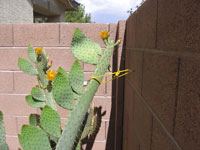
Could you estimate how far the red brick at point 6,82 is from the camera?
1.77m

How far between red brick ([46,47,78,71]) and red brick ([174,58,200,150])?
134cm

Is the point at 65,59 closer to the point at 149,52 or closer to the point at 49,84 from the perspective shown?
the point at 49,84

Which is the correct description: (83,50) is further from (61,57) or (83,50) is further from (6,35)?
(6,35)

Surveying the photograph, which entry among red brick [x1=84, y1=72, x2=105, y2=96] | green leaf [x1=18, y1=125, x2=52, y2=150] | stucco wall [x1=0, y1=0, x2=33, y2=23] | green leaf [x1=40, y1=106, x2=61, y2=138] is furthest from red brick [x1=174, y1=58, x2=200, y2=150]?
stucco wall [x1=0, y1=0, x2=33, y2=23]

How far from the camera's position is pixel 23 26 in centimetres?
169

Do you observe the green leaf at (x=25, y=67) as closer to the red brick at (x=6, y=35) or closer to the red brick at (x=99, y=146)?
the red brick at (x=6, y=35)

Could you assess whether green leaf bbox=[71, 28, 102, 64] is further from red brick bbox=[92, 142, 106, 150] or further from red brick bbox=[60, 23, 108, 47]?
red brick bbox=[92, 142, 106, 150]

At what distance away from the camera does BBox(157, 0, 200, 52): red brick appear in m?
0.37

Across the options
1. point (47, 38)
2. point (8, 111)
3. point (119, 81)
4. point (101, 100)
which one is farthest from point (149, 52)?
point (8, 111)

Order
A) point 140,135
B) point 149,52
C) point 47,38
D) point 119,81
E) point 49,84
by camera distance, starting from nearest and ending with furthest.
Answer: point 149,52, point 140,135, point 49,84, point 119,81, point 47,38

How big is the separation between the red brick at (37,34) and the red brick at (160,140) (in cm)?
131

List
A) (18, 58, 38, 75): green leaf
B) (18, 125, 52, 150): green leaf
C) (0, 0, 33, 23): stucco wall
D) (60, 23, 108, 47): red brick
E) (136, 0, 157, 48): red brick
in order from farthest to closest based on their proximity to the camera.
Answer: (0, 0, 33, 23): stucco wall
(60, 23, 108, 47): red brick
(18, 58, 38, 75): green leaf
(18, 125, 52, 150): green leaf
(136, 0, 157, 48): red brick

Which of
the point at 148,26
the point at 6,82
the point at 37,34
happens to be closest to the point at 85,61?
the point at 148,26

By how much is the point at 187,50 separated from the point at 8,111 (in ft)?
6.14
